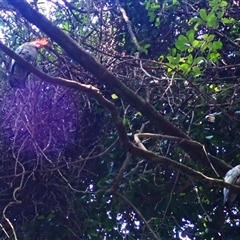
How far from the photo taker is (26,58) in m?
1.96

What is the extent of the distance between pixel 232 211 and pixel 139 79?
2.37ft

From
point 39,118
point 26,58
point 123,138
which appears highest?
point 26,58

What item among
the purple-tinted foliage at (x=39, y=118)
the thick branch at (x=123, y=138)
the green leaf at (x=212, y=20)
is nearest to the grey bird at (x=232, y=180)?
the thick branch at (x=123, y=138)

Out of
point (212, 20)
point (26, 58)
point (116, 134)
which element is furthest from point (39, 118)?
point (212, 20)

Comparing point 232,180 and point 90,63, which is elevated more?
point 90,63

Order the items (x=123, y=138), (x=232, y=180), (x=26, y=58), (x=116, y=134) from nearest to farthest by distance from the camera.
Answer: (x=123, y=138), (x=232, y=180), (x=26, y=58), (x=116, y=134)

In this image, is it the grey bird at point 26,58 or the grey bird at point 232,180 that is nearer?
the grey bird at point 232,180

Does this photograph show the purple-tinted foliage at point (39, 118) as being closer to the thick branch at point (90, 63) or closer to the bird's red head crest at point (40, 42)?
the bird's red head crest at point (40, 42)

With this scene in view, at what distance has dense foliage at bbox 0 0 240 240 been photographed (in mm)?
1926

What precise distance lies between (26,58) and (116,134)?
1.81 feet

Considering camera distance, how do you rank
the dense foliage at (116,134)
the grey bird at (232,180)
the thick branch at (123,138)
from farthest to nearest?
the dense foliage at (116,134) < the grey bird at (232,180) < the thick branch at (123,138)

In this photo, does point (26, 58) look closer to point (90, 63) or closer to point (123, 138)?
point (90, 63)

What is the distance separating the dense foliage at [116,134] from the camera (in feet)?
6.32

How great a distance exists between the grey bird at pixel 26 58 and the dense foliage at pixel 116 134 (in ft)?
0.15
